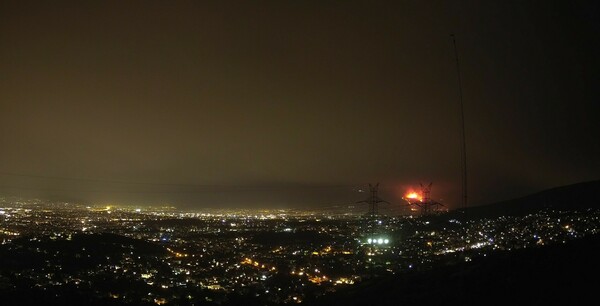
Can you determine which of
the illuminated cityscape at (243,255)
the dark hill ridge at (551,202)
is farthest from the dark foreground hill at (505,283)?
the dark hill ridge at (551,202)

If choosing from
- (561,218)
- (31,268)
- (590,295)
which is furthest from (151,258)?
(561,218)

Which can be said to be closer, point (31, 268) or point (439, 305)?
point (439, 305)

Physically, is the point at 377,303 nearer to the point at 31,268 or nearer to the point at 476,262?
the point at 476,262

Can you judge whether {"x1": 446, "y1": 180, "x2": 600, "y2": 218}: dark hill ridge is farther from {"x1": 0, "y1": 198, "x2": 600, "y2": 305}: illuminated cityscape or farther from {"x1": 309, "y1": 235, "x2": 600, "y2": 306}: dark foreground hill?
{"x1": 309, "y1": 235, "x2": 600, "y2": 306}: dark foreground hill

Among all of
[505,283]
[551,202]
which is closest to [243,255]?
[505,283]

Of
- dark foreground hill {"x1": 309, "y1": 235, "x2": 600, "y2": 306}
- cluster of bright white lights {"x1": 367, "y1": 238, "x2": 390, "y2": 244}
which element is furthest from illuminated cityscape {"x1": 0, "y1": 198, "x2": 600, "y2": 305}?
dark foreground hill {"x1": 309, "y1": 235, "x2": 600, "y2": 306}
